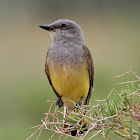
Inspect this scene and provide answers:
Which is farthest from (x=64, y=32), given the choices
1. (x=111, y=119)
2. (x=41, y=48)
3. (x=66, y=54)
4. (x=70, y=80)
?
(x=41, y=48)

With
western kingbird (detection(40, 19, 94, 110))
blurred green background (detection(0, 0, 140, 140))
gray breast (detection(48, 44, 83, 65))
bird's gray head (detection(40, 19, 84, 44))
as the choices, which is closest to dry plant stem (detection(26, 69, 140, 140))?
western kingbird (detection(40, 19, 94, 110))

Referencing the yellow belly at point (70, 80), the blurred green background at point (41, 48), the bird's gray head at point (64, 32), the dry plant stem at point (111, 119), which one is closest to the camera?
the dry plant stem at point (111, 119)

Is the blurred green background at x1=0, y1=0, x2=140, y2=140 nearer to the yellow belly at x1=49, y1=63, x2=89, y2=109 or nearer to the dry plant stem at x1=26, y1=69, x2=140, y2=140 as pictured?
the yellow belly at x1=49, y1=63, x2=89, y2=109

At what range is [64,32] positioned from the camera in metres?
3.95

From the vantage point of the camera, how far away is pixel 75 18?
44.9 ft

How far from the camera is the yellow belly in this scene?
11.7ft

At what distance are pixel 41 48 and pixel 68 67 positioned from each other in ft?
24.6

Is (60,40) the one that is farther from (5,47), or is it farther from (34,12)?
(34,12)

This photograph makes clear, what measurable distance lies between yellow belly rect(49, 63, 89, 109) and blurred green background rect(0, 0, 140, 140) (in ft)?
6.38

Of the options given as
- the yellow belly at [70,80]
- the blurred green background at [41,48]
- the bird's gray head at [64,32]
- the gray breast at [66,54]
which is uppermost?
the bird's gray head at [64,32]

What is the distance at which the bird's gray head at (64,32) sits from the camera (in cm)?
388

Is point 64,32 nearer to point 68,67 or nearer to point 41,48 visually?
point 68,67

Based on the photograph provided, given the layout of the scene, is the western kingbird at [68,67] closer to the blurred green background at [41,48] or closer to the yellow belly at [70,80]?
the yellow belly at [70,80]

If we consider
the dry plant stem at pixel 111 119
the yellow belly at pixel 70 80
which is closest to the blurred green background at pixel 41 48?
the yellow belly at pixel 70 80
